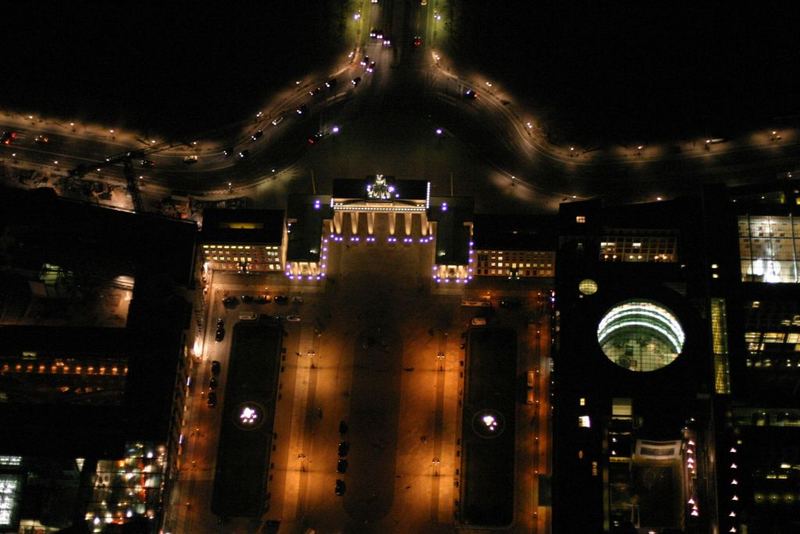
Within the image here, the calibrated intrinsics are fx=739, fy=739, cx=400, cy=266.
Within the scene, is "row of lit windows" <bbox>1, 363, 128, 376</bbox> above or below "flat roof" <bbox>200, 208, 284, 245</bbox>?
below

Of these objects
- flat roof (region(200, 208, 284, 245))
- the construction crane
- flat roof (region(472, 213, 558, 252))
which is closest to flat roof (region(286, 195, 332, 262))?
flat roof (region(200, 208, 284, 245))

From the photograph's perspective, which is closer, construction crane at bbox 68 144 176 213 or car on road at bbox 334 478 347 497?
car on road at bbox 334 478 347 497

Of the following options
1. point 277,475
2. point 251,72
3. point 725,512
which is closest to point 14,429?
point 277,475

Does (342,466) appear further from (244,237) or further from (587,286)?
(587,286)

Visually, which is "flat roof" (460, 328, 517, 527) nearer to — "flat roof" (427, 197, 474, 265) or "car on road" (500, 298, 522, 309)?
"car on road" (500, 298, 522, 309)

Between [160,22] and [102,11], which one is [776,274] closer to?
[160,22]
